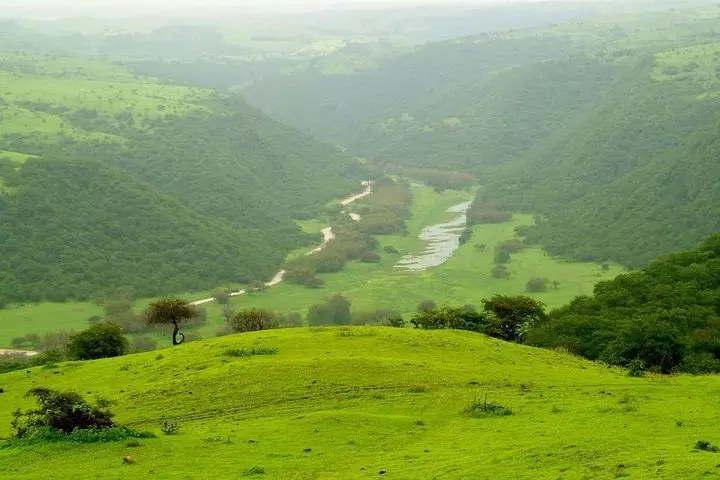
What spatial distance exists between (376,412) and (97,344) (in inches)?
1807

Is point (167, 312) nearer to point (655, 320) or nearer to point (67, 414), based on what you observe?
point (67, 414)

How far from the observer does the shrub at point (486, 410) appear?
48.8 metres

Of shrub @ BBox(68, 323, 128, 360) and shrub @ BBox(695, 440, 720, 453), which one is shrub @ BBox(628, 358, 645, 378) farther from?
shrub @ BBox(68, 323, 128, 360)

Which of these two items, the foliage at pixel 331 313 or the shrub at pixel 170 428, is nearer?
the shrub at pixel 170 428

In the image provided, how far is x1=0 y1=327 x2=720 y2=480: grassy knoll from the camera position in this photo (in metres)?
38.8

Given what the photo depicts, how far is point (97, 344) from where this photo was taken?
86.4 m

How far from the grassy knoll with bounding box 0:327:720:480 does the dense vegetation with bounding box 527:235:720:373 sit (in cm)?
970

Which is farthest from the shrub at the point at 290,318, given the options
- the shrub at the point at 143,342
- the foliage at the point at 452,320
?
the foliage at the point at 452,320

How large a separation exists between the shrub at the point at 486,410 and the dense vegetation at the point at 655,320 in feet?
88.6

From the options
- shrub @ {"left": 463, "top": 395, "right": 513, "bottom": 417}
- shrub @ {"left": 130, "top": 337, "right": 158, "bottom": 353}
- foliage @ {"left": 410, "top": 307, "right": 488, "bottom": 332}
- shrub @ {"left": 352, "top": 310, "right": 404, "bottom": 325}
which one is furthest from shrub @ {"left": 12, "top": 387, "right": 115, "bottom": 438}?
shrub @ {"left": 352, "top": 310, "right": 404, "bottom": 325}

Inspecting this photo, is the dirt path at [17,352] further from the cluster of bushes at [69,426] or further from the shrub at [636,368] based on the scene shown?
the shrub at [636,368]

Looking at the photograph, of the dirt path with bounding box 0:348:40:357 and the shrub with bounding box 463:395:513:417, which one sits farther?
the dirt path with bounding box 0:348:40:357

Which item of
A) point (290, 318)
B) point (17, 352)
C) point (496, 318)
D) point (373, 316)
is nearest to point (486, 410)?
point (496, 318)

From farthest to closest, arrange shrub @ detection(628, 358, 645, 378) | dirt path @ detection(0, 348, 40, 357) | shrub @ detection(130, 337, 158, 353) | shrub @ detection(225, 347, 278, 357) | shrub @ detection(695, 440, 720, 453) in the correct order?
1. dirt path @ detection(0, 348, 40, 357)
2. shrub @ detection(130, 337, 158, 353)
3. shrub @ detection(628, 358, 645, 378)
4. shrub @ detection(225, 347, 278, 357)
5. shrub @ detection(695, 440, 720, 453)
